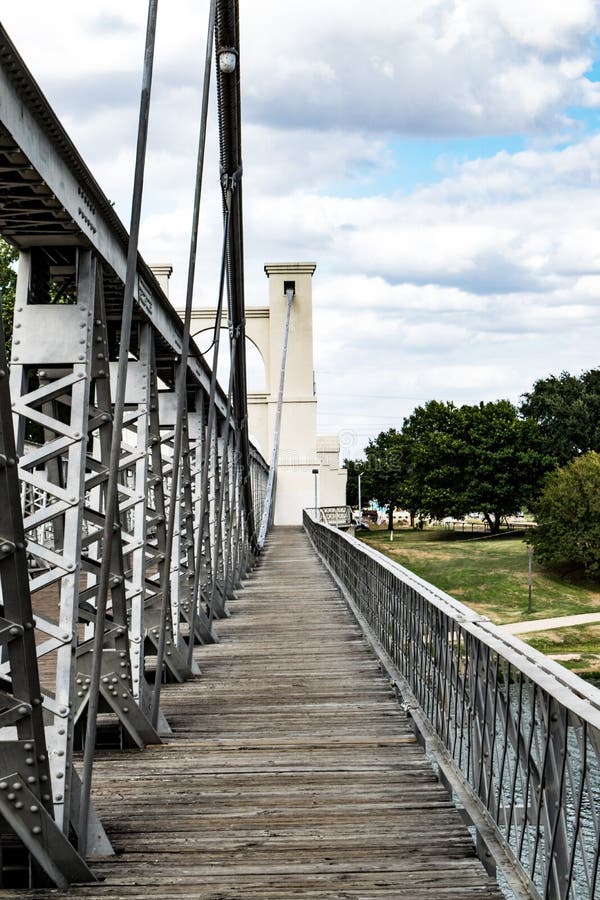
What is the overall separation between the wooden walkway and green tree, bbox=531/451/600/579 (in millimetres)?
38323

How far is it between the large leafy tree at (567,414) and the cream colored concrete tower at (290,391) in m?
22.1

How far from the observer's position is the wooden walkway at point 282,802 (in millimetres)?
4070

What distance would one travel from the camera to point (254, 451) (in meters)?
29.0

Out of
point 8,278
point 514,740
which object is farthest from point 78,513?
point 8,278

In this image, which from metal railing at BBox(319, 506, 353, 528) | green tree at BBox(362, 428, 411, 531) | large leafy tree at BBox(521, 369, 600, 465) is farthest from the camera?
green tree at BBox(362, 428, 411, 531)

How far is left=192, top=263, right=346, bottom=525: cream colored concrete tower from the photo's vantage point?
4547 centimetres

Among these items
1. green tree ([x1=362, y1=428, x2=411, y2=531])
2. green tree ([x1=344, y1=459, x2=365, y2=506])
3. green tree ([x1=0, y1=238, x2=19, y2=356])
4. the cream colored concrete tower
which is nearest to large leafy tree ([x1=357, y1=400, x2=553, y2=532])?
green tree ([x1=362, y1=428, x2=411, y2=531])

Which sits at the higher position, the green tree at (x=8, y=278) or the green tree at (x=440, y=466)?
the green tree at (x=8, y=278)

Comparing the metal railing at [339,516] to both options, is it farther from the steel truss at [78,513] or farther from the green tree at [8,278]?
the steel truss at [78,513]

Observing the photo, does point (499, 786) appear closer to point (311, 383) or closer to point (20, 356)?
point (20, 356)

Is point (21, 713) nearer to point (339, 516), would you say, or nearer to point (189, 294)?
point (189, 294)

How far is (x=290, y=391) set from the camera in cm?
4647

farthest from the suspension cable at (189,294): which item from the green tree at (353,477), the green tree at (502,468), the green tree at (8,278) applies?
the green tree at (353,477)

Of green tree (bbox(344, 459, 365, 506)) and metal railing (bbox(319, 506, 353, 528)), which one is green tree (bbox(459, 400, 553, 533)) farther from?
green tree (bbox(344, 459, 365, 506))
